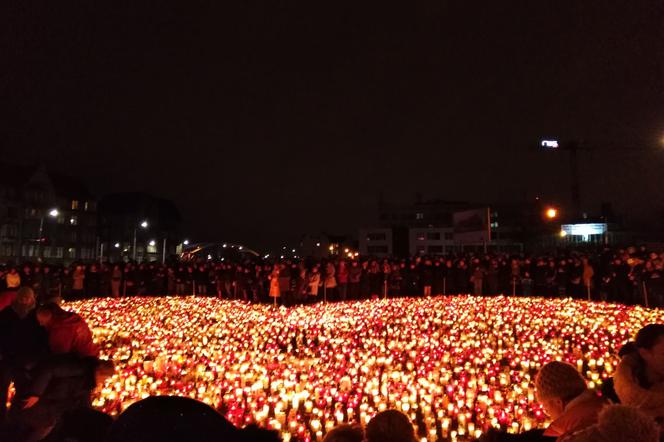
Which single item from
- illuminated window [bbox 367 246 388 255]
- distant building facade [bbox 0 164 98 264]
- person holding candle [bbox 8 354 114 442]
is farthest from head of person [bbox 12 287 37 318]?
illuminated window [bbox 367 246 388 255]

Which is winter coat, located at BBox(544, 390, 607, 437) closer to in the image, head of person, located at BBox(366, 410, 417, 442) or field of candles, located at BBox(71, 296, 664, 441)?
head of person, located at BBox(366, 410, 417, 442)

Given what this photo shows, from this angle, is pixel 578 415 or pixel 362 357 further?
pixel 362 357

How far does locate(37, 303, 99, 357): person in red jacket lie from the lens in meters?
5.07

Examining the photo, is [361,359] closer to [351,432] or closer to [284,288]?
[351,432]

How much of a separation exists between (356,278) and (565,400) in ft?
50.5

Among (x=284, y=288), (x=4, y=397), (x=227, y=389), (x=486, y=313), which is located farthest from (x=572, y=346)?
(x=284, y=288)

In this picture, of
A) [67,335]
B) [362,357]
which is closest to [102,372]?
[67,335]

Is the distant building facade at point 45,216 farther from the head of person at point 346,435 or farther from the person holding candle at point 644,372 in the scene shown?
the person holding candle at point 644,372

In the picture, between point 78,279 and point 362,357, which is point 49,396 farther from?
point 78,279

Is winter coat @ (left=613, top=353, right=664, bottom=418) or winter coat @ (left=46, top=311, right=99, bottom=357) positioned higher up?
winter coat @ (left=46, top=311, right=99, bottom=357)

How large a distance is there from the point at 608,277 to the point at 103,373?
1631 centimetres

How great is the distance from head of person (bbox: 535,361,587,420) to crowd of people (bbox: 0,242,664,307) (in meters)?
14.6

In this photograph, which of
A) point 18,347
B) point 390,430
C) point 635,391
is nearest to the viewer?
point 390,430

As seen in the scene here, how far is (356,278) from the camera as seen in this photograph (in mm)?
18438
